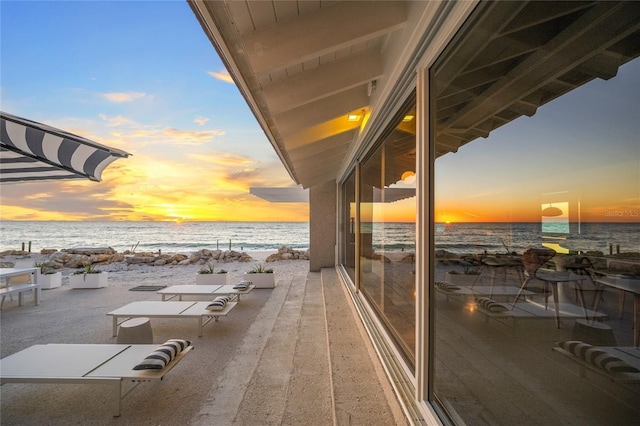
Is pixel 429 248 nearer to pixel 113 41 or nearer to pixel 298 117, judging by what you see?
pixel 298 117

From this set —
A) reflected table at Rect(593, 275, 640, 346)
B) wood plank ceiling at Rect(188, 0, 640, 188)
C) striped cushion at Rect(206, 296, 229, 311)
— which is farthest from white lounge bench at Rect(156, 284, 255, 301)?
reflected table at Rect(593, 275, 640, 346)

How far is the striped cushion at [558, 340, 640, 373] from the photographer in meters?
0.92

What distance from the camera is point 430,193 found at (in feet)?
5.72

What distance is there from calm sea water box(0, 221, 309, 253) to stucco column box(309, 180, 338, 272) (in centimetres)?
1937

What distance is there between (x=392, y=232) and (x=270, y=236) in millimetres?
32398

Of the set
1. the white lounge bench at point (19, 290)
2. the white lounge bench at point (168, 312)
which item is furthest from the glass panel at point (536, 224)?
the white lounge bench at point (19, 290)

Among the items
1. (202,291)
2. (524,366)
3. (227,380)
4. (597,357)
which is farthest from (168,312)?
(597,357)

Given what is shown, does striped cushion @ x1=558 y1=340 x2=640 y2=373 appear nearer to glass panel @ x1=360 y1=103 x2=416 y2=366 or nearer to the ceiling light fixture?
glass panel @ x1=360 y1=103 x2=416 y2=366

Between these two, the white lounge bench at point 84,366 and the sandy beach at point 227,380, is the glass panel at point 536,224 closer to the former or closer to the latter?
the sandy beach at point 227,380

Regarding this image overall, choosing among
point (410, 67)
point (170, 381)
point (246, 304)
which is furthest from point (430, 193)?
point (246, 304)

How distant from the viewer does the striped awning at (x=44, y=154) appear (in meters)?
3.27

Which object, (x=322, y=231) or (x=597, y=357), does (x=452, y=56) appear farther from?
(x=322, y=231)

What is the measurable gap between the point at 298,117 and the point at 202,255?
465 inches

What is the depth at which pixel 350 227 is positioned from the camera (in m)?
6.59
